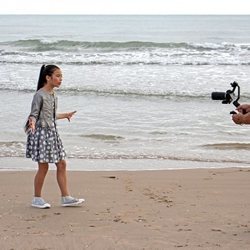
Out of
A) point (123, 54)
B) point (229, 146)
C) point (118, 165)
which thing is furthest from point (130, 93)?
point (123, 54)

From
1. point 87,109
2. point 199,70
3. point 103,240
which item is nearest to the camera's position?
point 103,240

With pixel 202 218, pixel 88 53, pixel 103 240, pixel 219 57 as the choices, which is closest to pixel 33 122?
pixel 103 240

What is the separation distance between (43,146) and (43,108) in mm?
363

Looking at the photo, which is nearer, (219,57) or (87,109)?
(87,109)

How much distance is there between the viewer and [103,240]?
4.53 m

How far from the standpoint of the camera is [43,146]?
5.48 m

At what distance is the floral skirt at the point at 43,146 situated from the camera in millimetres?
5473

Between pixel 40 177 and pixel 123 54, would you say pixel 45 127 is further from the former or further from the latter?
pixel 123 54

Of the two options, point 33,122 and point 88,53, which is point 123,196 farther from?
point 88,53

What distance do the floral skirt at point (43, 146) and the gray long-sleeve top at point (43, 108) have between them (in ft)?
0.22

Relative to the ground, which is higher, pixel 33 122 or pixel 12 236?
pixel 33 122

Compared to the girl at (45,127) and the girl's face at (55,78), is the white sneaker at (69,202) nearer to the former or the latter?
the girl at (45,127)

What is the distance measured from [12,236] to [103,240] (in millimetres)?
741

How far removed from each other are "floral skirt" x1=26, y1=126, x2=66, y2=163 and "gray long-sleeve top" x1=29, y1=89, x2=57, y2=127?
7 centimetres
